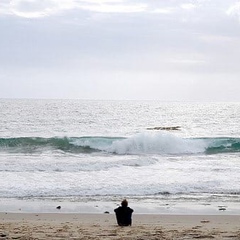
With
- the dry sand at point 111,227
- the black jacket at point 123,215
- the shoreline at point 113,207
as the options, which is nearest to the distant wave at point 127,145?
the shoreline at point 113,207

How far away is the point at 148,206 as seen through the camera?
47.3 ft

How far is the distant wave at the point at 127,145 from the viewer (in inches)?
1358

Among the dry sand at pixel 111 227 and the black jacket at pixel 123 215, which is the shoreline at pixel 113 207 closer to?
the dry sand at pixel 111 227

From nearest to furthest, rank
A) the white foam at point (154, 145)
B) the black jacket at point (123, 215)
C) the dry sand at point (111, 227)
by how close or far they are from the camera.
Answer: the dry sand at point (111, 227) → the black jacket at point (123, 215) → the white foam at point (154, 145)

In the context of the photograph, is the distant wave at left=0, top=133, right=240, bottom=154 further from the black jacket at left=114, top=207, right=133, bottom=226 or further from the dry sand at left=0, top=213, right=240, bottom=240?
the black jacket at left=114, top=207, right=133, bottom=226

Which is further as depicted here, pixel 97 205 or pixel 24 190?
pixel 24 190

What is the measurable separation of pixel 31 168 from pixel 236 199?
948 centimetres

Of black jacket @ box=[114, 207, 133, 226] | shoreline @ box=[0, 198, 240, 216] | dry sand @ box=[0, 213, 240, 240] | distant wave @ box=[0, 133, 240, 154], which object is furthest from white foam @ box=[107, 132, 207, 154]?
black jacket @ box=[114, 207, 133, 226]

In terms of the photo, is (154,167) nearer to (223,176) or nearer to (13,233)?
(223,176)

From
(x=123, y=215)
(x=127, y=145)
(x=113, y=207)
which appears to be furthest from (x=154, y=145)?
(x=123, y=215)

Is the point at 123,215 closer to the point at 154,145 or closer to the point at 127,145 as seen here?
the point at 154,145

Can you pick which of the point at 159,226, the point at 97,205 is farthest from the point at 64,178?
the point at 159,226

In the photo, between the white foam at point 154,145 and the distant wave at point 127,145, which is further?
the white foam at point 154,145

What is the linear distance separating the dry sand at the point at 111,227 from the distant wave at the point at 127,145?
67.1 feet
